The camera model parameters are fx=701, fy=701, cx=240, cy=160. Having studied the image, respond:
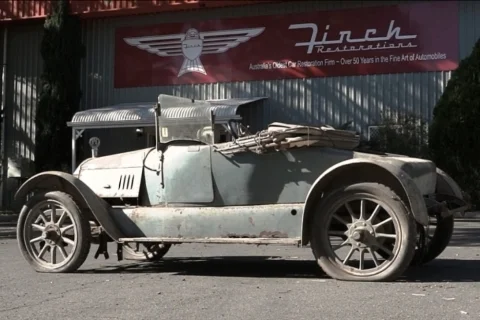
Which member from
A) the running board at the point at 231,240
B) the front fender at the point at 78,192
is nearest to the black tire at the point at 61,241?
the front fender at the point at 78,192

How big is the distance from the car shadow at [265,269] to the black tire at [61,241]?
313 millimetres

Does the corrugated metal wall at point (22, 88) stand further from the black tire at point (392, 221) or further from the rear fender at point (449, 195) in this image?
the black tire at point (392, 221)

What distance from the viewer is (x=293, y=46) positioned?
22453mm

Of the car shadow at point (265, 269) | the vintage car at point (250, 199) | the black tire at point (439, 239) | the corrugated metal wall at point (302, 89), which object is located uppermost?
the corrugated metal wall at point (302, 89)

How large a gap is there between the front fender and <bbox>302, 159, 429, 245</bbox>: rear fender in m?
2.26

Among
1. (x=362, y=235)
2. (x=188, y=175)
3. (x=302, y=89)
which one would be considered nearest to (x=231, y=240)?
(x=188, y=175)

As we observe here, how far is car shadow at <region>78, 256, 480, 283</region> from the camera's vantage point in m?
7.51

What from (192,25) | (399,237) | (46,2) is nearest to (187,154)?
(399,237)

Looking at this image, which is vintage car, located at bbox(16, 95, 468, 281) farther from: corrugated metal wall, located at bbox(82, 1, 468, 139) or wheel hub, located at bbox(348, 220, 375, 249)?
corrugated metal wall, located at bbox(82, 1, 468, 139)

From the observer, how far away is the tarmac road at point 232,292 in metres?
5.66

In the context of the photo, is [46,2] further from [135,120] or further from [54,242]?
[54,242]

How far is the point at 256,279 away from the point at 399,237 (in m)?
1.63

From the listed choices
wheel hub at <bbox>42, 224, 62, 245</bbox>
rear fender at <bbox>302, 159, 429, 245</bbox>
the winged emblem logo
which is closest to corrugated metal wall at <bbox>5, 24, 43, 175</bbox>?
the winged emblem logo

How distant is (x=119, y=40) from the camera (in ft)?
81.8
